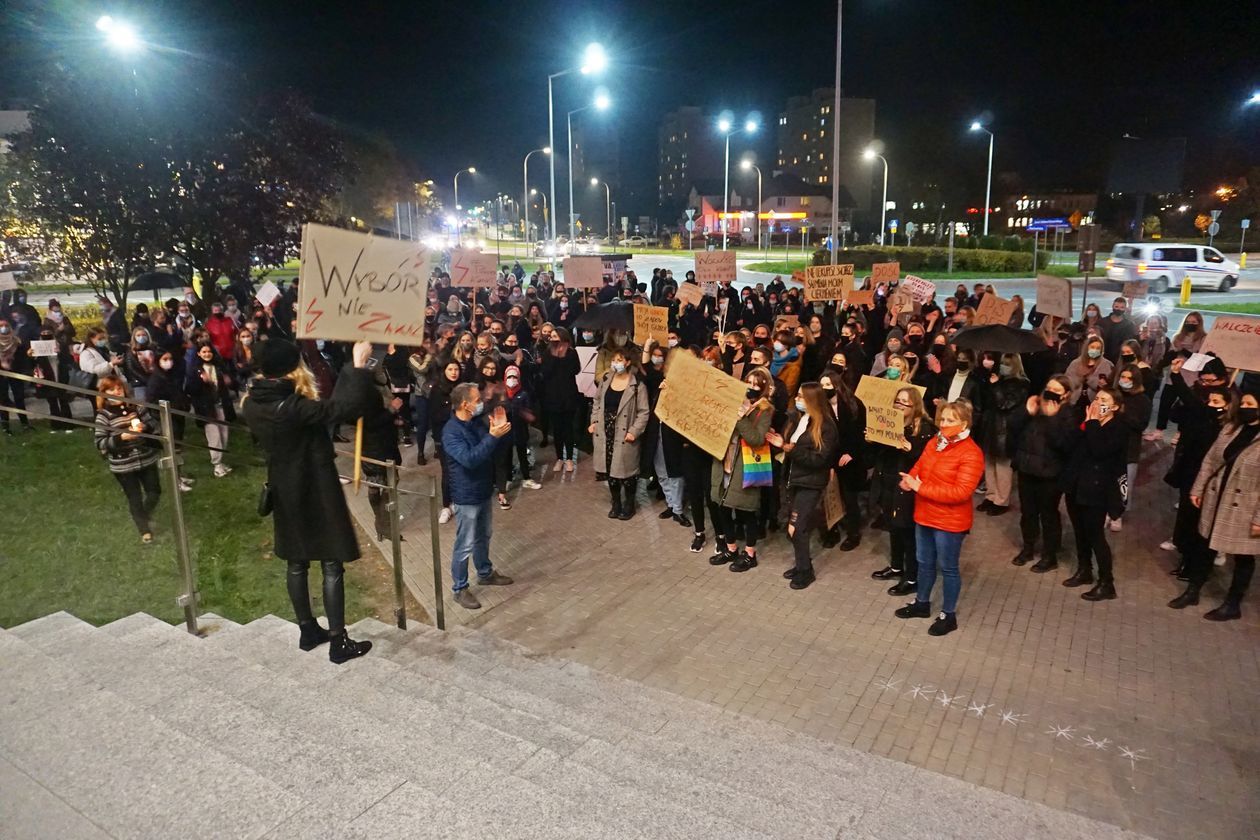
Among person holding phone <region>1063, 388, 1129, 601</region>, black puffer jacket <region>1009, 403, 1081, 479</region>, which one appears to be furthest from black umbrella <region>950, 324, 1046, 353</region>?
person holding phone <region>1063, 388, 1129, 601</region>

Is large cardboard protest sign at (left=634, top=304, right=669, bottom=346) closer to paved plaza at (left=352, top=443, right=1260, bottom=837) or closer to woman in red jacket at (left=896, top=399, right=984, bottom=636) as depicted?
paved plaza at (left=352, top=443, right=1260, bottom=837)

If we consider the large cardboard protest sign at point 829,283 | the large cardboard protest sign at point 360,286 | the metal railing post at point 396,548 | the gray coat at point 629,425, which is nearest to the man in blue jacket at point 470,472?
the metal railing post at point 396,548

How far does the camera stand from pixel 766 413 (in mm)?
7602

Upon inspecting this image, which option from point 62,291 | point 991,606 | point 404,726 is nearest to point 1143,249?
point 991,606

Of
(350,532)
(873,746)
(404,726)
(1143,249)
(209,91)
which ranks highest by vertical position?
(209,91)

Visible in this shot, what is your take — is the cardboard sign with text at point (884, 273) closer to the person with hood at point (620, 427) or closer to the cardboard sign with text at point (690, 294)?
the cardboard sign with text at point (690, 294)

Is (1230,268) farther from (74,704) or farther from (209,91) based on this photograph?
(74,704)

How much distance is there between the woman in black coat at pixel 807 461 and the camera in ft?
23.9

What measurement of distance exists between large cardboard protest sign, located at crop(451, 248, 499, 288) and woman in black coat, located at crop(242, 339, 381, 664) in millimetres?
11971

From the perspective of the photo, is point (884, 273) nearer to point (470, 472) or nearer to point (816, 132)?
point (470, 472)

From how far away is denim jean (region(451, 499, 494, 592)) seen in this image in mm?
7219

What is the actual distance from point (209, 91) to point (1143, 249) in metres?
34.0

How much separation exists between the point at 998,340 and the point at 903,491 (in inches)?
137

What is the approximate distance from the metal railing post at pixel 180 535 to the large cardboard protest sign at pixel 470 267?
11.2 meters
